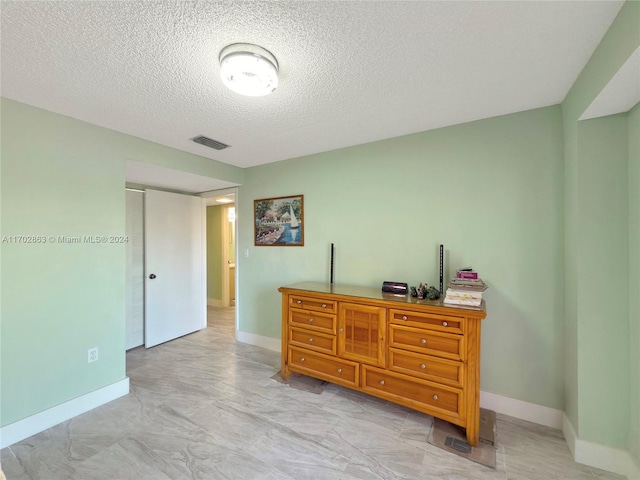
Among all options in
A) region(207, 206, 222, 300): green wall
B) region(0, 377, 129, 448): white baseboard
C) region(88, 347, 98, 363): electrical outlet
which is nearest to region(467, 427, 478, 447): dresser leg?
region(0, 377, 129, 448): white baseboard

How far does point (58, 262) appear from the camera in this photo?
2.13 meters

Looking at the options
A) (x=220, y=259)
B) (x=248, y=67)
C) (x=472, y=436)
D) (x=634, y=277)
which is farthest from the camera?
(x=220, y=259)

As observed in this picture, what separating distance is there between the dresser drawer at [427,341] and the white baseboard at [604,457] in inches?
32.2

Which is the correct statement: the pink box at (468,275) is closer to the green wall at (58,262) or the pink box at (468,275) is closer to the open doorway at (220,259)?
the green wall at (58,262)

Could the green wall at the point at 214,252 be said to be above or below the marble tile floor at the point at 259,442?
above

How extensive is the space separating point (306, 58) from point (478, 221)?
181cm

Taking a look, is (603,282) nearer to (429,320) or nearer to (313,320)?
(429,320)

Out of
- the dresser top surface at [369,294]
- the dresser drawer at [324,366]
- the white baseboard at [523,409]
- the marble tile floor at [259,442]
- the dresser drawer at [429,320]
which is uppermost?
the dresser top surface at [369,294]

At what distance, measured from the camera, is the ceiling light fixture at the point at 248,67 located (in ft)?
4.63

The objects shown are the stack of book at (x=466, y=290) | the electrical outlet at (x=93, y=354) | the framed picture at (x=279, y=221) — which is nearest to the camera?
the stack of book at (x=466, y=290)

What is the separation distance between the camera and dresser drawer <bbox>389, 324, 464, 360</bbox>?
193 cm

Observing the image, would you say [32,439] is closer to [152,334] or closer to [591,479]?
[152,334]

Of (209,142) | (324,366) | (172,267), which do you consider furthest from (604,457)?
(172,267)

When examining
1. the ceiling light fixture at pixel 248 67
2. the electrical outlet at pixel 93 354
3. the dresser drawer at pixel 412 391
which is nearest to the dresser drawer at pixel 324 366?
the dresser drawer at pixel 412 391
